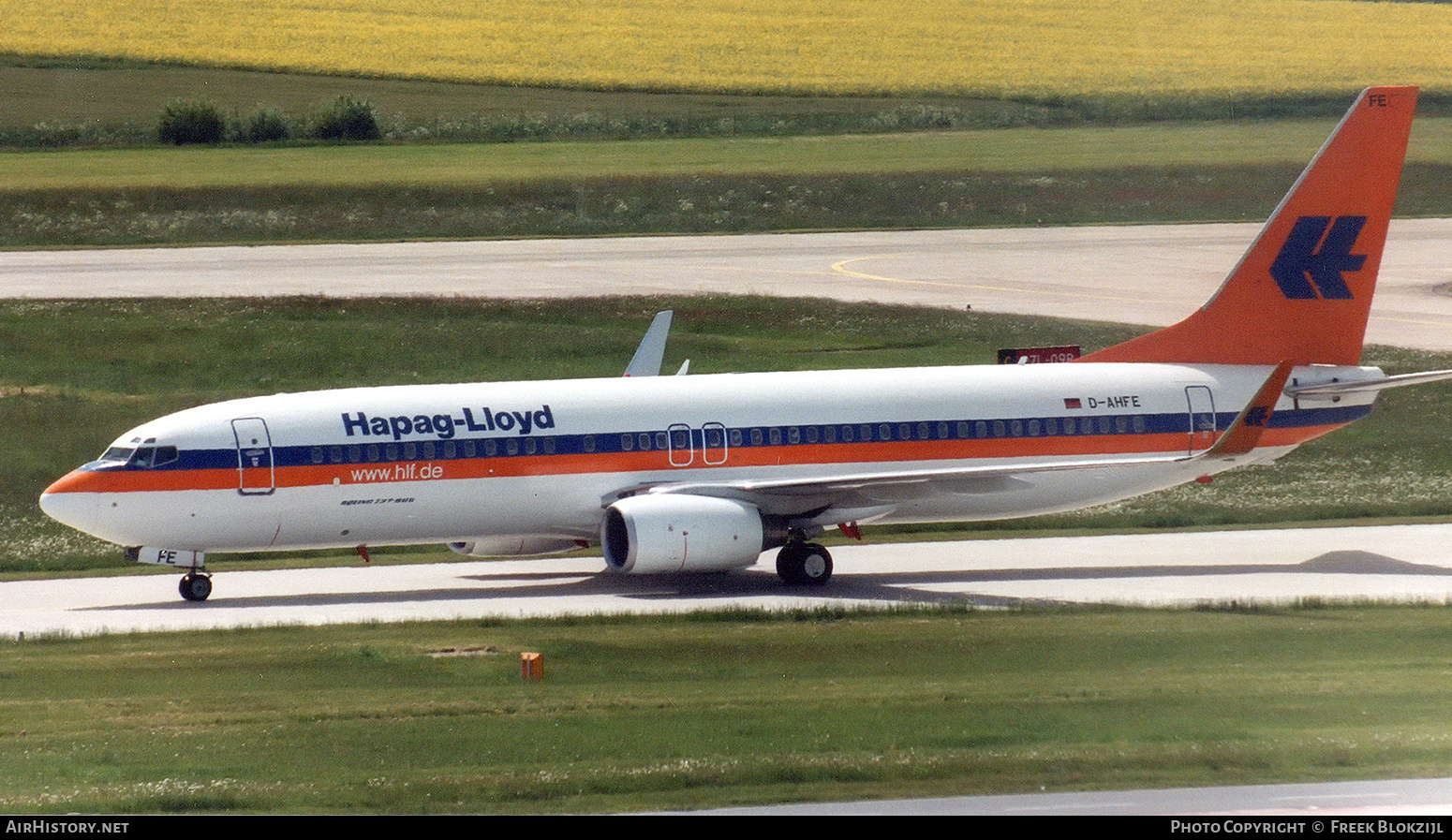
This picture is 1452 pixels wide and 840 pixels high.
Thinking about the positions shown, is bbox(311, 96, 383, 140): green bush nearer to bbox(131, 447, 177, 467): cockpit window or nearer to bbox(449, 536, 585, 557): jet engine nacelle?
bbox(449, 536, 585, 557): jet engine nacelle

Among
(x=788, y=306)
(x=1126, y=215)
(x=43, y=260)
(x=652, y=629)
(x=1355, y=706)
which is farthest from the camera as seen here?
(x=1126, y=215)

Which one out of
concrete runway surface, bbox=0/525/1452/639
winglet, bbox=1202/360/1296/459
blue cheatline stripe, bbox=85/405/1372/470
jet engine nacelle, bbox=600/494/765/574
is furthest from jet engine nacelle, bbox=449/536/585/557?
winglet, bbox=1202/360/1296/459

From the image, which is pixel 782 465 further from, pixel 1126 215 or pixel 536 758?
pixel 1126 215

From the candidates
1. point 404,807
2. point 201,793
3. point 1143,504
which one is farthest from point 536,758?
point 1143,504

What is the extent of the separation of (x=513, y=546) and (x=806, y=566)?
18.6ft

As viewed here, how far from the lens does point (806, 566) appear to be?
33.5m

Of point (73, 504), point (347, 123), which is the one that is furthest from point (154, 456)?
point (347, 123)

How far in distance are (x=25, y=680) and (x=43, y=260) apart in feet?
128

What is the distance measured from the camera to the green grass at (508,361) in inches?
1628

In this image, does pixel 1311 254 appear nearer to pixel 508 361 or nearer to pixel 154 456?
pixel 508 361

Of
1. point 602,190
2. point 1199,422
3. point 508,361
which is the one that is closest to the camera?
point 1199,422

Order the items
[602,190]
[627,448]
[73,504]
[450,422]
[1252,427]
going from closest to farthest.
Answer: [73,504], [1252,427], [450,422], [627,448], [602,190]

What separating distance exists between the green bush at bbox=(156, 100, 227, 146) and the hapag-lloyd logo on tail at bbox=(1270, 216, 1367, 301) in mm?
43634

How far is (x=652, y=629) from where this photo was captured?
27.9m
